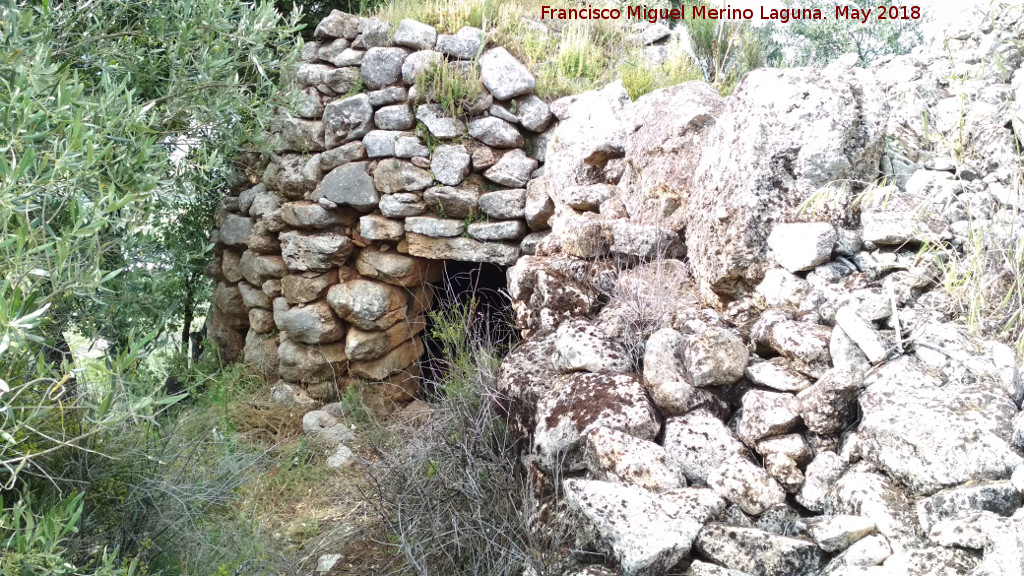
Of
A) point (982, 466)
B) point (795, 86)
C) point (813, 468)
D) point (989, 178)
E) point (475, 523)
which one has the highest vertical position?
point (795, 86)

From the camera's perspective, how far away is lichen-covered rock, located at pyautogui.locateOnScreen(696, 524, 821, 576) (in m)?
2.39

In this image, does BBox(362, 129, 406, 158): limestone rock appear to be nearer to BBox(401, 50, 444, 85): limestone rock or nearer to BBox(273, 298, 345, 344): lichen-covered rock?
BBox(401, 50, 444, 85): limestone rock

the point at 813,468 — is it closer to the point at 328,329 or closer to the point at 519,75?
the point at 519,75

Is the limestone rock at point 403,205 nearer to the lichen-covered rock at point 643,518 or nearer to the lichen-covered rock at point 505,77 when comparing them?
the lichen-covered rock at point 505,77

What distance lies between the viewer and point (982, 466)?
2363 millimetres

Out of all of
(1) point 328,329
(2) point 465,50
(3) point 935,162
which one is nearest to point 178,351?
(1) point 328,329

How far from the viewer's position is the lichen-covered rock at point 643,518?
253 cm

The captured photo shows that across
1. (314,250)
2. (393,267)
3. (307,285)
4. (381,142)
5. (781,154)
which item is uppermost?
(781,154)

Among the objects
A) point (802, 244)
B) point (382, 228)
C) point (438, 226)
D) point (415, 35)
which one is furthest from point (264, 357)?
point (802, 244)

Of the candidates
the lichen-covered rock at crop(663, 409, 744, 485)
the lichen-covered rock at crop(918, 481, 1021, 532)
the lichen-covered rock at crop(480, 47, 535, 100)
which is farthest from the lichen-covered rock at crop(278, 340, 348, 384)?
the lichen-covered rock at crop(918, 481, 1021, 532)

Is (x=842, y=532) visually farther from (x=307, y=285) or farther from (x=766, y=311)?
(x=307, y=285)

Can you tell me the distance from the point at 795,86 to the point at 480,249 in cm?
274

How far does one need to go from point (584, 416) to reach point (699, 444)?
1.48ft

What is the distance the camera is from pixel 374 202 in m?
5.96
